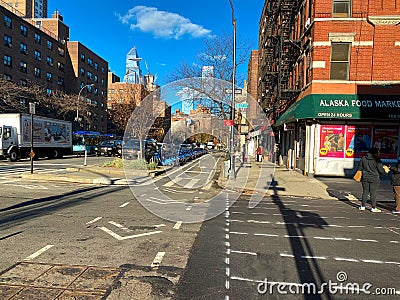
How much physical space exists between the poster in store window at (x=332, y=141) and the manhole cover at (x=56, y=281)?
14.7 meters

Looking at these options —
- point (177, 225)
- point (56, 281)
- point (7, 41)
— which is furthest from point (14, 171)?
point (7, 41)

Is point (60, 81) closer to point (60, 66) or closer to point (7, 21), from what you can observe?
point (60, 66)

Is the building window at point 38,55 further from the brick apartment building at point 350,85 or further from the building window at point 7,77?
Answer: the brick apartment building at point 350,85

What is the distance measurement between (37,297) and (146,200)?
20.4 ft

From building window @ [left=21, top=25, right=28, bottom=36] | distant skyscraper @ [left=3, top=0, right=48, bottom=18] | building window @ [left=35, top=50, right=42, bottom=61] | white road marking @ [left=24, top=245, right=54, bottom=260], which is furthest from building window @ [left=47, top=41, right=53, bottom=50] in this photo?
distant skyscraper @ [left=3, top=0, right=48, bottom=18]

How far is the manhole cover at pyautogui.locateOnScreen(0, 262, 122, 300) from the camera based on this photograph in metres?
3.50

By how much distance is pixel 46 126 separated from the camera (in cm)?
2819

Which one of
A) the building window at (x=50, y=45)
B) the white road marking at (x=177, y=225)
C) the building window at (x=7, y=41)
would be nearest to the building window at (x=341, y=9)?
the white road marking at (x=177, y=225)

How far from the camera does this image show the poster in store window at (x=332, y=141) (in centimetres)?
1646

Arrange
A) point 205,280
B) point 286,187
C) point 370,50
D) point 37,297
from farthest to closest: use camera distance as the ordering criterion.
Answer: point 370,50
point 286,187
point 205,280
point 37,297

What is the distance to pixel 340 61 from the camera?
16.2 m

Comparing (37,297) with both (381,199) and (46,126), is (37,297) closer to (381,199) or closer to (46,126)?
(381,199)

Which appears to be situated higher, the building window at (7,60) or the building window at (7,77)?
the building window at (7,60)

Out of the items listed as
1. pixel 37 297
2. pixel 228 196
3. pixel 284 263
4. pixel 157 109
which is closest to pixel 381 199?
pixel 228 196
